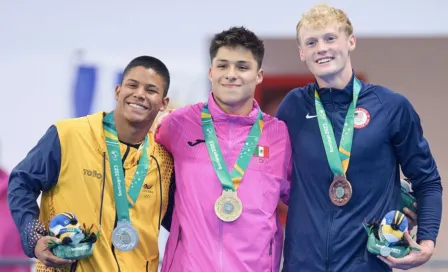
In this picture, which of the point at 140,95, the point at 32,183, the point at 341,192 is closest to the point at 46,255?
the point at 32,183

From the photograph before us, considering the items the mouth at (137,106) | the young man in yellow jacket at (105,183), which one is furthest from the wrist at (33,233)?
the mouth at (137,106)

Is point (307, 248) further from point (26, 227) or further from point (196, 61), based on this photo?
point (196, 61)

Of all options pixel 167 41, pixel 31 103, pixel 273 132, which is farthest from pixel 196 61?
pixel 273 132

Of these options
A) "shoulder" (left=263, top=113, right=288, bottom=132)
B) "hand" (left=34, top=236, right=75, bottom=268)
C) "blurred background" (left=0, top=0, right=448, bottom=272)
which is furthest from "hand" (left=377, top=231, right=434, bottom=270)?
"blurred background" (left=0, top=0, right=448, bottom=272)

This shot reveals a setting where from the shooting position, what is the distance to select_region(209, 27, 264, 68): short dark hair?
12.0 ft

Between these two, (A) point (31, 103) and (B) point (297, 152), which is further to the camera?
(A) point (31, 103)

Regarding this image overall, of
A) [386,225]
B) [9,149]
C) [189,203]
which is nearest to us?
[386,225]

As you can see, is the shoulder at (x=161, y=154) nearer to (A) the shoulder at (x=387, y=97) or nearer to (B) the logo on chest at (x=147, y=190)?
(B) the logo on chest at (x=147, y=190)

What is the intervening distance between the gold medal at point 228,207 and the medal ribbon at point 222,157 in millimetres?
43

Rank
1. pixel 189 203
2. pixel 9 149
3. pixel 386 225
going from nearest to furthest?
pixel 386 225 → pixel 189 203 → pixel 9 149

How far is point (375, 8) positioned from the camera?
607 centimetres

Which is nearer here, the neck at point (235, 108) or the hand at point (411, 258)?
the hand at point (411, 258)

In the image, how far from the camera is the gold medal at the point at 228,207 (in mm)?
3404

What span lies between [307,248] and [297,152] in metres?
0.43
